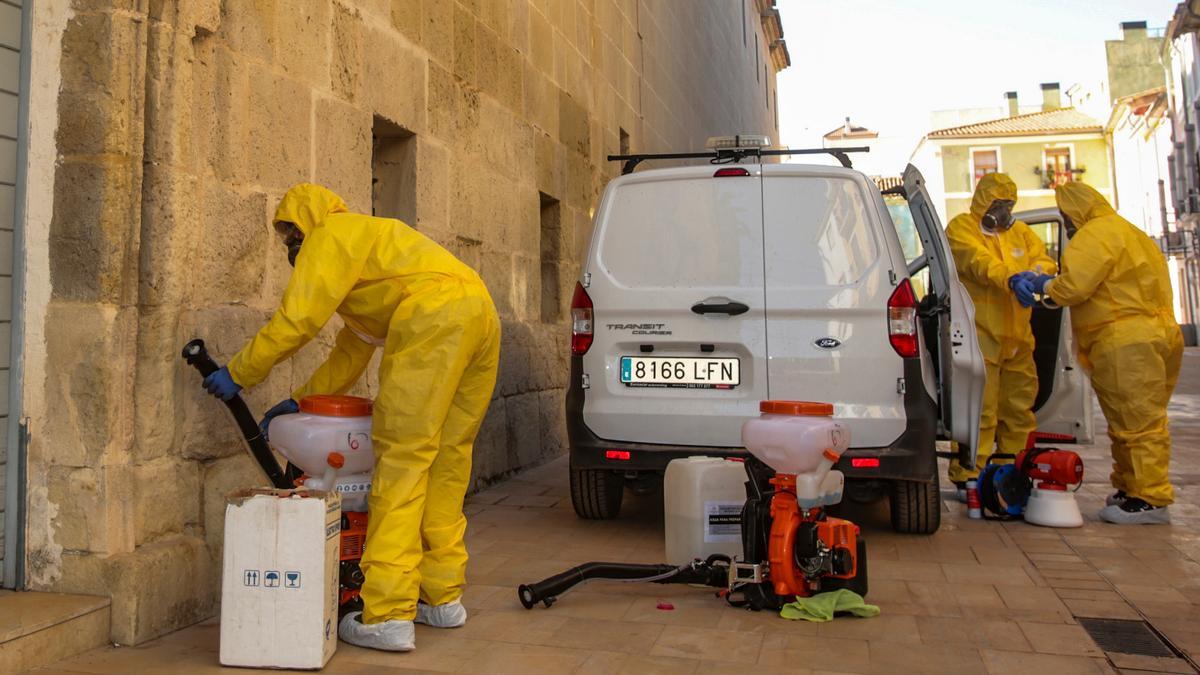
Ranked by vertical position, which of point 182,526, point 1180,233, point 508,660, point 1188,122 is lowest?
point 508,660

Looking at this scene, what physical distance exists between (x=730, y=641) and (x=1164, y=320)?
11.9 feet

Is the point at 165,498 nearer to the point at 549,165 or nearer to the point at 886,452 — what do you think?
the point at 886,452

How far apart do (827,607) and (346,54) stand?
337 centimetres

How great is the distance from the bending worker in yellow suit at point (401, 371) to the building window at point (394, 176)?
2299mm

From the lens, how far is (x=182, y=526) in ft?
12.2

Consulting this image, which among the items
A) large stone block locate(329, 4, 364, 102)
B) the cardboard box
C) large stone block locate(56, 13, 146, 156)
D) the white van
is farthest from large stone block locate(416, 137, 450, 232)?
the cardboard box

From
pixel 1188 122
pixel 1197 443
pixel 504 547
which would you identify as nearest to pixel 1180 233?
pixel 1188 122

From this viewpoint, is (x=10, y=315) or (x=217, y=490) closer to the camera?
(x=10, y=315)

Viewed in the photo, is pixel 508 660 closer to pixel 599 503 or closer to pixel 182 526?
pixel 182 526

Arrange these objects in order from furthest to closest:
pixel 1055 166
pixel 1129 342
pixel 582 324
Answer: pixel 1055 166
pixel 1129 342
pixel 582 324

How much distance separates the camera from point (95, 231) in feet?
11.4

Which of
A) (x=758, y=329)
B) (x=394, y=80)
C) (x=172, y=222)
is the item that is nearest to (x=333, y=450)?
(x=172, y=222)

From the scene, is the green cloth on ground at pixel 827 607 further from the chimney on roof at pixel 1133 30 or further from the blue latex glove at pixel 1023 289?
the chimney on roof at pixel 1133 30

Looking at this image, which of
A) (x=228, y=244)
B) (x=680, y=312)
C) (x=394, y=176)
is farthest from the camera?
(x=394, y=176)
